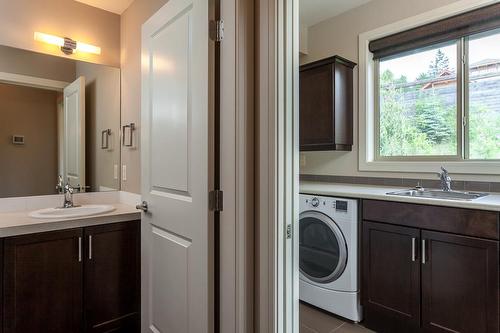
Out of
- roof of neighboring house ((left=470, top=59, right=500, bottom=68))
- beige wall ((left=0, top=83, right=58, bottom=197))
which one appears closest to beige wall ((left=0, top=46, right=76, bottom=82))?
beige wall ((left=0, top=83, right=58, bottom=197))

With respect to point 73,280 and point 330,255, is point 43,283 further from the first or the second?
point 330,255

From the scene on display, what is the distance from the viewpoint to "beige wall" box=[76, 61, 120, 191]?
238cm

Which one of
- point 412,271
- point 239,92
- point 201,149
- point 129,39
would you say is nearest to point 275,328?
point 201,149

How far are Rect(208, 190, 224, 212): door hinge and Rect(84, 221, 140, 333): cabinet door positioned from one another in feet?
3.32

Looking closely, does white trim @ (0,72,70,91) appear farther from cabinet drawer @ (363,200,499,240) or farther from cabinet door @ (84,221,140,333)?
cabinet drawer @ (363,200,499,240)

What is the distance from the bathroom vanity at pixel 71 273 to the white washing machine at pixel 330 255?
1316 millimetres

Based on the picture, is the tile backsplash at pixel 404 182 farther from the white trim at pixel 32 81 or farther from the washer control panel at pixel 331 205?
the white trim at pixel 32 81

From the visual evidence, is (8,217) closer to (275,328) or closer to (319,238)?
(275,328)

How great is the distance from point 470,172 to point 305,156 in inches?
60.7

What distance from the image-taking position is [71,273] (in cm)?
179

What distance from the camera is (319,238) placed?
242cm

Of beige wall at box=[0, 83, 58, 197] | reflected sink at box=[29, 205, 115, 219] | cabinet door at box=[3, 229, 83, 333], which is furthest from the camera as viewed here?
beige wall at box=[0, 83, 58, 197]

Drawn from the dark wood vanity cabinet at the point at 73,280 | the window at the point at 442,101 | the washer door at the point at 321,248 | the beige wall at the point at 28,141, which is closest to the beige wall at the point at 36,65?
the beige wall at the point at 28,141

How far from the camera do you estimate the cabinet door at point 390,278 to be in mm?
1897
